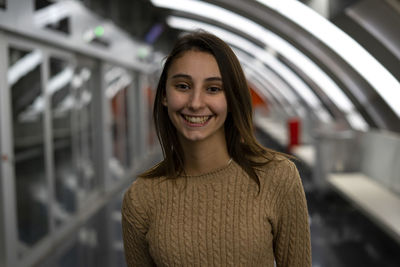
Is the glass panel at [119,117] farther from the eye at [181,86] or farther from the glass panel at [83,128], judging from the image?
the eye at [181,86]

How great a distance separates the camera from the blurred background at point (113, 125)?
183 inches

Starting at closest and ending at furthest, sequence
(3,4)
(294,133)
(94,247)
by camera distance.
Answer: (3,4) < (94,247) < (294,133)

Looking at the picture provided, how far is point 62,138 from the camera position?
6207 mm

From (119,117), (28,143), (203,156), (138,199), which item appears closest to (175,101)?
(203,156)

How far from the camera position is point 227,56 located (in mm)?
1327

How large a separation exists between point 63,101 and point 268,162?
527 centimetres

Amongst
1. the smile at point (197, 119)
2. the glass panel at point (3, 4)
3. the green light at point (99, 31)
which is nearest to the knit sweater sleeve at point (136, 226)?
the smile at point (197, 119)

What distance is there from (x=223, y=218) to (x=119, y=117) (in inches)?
359

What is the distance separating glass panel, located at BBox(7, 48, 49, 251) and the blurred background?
2 cm

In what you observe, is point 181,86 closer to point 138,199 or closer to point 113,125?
point 138,199

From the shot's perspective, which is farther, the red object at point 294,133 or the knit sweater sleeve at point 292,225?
the red object at point 294,133

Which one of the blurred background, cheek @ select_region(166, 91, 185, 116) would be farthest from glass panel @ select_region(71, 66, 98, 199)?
cheek @ select_region(166, 91, 185, 116)


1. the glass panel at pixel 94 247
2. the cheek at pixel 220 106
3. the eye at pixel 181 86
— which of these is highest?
the eye at pixel 181 86

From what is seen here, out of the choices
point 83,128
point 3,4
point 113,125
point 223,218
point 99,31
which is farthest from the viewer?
point 113,125
